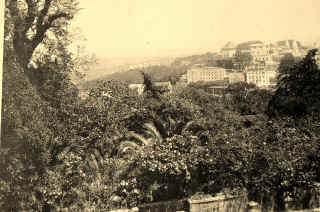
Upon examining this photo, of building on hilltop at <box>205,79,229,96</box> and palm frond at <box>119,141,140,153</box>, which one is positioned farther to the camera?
building on hilltop at <box>205,79,229,96</box>

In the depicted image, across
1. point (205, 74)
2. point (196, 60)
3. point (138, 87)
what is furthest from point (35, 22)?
point (205, 74)

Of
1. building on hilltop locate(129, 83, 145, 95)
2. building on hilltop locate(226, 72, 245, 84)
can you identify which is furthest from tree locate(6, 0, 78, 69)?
building on hilltop locate(226, 72, 245, 84)

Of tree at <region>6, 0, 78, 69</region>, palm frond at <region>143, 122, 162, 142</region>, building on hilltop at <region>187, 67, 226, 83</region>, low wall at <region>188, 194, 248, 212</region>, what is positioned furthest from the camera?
building on hilltop at <region>187, 67, 226, 83</region>

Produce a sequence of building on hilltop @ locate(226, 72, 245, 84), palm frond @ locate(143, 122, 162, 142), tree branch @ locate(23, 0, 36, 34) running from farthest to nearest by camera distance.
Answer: building on hilltop @ locate(226, 72, 245, 84) → palm frond @ locate(143, 122, 162, 142) → tree branch @ locate(23, 0, 36, 34)

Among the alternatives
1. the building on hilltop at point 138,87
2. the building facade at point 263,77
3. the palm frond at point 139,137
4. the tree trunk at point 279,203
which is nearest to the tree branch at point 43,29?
the building on hilltop at point 138,87

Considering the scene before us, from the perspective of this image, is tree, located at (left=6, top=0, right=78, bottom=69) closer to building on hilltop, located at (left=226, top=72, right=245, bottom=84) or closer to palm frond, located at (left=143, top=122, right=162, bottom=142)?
palm frond, located at (left=143, top=122, right=162, bottom=142)

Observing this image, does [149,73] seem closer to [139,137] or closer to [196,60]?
[196,60]

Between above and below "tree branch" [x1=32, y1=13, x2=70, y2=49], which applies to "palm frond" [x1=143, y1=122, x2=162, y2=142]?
below

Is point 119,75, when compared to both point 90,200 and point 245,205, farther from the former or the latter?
point 245,205
